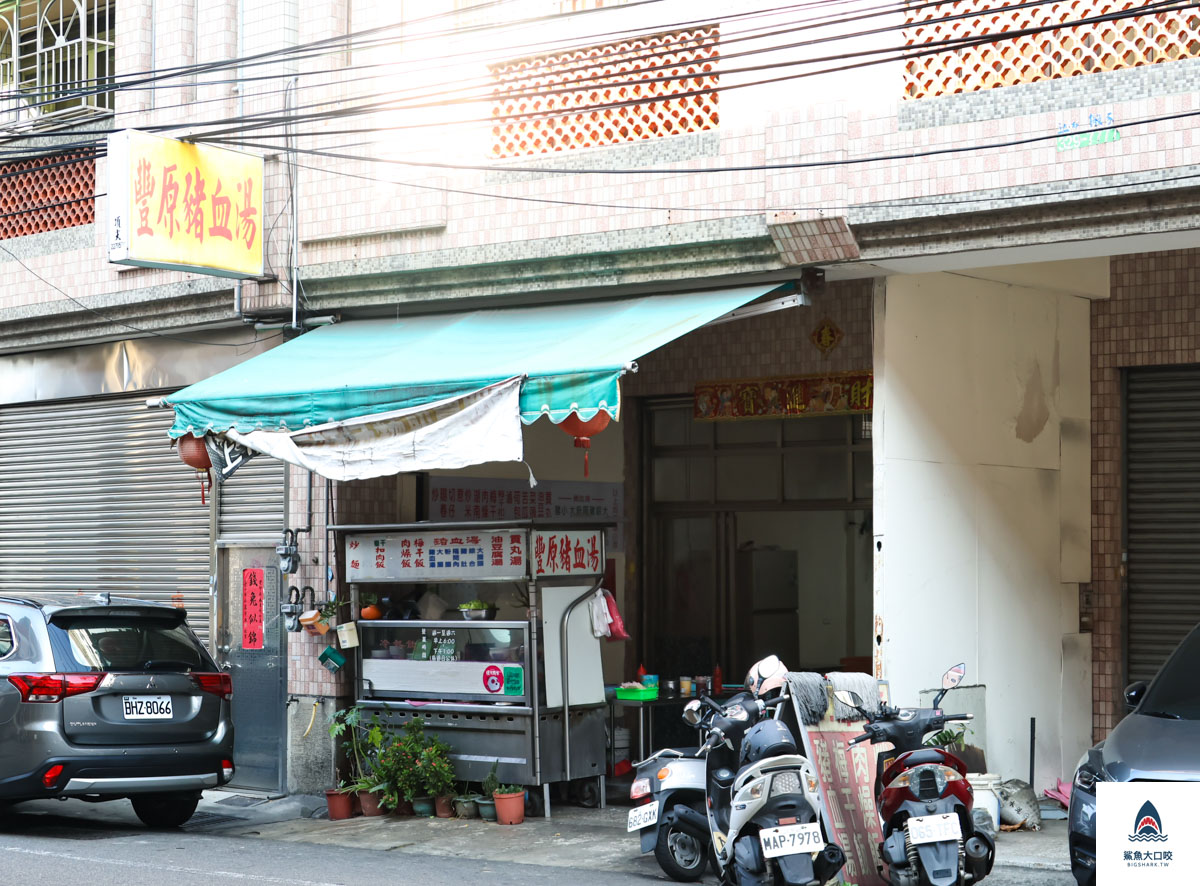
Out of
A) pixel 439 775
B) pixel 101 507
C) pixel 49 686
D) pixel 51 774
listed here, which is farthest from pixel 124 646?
pixel 101 507

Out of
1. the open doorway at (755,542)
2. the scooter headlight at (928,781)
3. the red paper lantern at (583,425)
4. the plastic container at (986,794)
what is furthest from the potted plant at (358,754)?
the scooter headlight at (928,781)

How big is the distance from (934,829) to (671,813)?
5.71ft

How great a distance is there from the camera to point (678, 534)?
14.1 metres

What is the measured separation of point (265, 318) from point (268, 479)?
1.39m

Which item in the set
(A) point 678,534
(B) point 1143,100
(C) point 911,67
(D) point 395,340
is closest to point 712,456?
(A) point 678,534

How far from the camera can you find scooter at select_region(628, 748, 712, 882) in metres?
8.55

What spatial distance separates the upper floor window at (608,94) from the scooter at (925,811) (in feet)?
15.2

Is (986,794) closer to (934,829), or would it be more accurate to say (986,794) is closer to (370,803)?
(934,829)

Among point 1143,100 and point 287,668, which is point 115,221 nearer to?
point 287,668

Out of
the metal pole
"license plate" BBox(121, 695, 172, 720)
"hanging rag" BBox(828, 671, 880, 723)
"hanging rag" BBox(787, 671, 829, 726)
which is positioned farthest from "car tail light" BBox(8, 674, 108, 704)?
"hanging rag" BBox(828, 671, 880, 723)

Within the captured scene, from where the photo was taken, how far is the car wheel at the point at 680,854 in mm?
8547

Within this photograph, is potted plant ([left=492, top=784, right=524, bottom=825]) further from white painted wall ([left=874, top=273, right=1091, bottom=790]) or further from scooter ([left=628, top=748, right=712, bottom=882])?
white painted wall ([left=874, top=273, right=1091, bottom=790])

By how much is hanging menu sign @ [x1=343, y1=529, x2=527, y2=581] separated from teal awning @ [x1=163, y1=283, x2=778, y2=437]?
1.37m

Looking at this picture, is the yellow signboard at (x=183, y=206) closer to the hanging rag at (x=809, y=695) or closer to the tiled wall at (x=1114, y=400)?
the hanging rag at (x=809, y=695)
